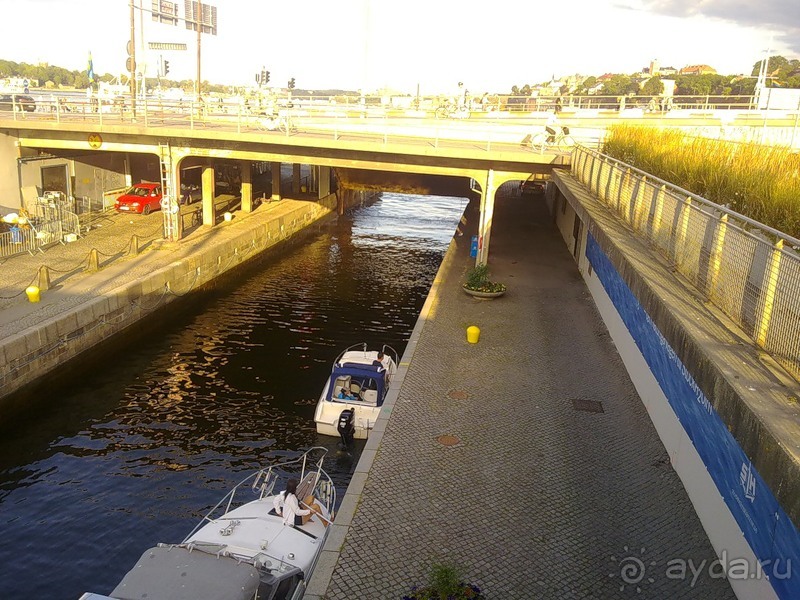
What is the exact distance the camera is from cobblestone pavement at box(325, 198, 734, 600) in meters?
9.57

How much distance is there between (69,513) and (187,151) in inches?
894

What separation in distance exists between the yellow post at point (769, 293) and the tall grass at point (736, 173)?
2637mm

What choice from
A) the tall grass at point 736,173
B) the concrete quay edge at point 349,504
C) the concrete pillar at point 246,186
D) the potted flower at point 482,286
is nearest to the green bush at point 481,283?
the potted flower at point 482,286

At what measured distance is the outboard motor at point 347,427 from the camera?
54.6 feet

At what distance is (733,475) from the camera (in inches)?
342

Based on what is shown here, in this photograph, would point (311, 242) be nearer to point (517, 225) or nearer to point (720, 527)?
point (517, 225)

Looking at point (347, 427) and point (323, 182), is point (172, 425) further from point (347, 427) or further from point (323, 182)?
point (323, 182)

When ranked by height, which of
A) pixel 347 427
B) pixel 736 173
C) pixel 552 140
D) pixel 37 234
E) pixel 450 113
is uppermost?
pixel 450 113

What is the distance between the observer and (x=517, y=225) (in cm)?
4312

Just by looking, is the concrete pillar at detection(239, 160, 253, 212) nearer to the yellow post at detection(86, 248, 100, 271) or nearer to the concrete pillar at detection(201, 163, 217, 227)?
the concrete pillar at detection(201, 163, 217, 227)

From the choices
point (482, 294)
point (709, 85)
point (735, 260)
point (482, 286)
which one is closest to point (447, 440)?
point (735, 260)

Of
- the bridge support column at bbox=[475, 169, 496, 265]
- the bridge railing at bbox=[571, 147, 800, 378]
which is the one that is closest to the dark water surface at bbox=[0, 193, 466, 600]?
the bridge support column at bbox=[475, 169, 496, 265]

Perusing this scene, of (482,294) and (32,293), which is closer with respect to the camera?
(32,293)

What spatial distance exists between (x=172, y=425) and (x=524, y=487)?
10730mm
